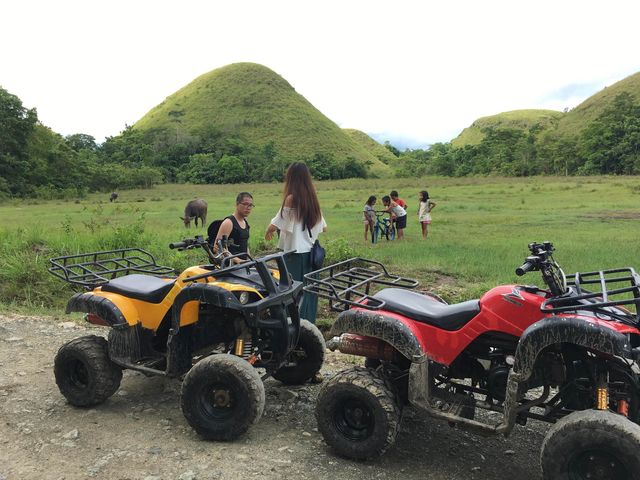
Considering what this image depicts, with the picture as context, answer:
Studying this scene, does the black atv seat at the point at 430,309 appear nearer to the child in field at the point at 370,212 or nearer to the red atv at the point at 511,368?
the red atv at the point at 511,368

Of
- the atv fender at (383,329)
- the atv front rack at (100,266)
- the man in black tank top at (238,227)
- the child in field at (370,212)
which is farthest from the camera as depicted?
the child in field at (370,212)

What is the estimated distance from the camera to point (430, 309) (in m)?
3.86

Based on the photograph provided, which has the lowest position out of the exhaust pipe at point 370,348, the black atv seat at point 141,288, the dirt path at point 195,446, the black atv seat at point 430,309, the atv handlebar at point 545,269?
the dirt path at point 195,446

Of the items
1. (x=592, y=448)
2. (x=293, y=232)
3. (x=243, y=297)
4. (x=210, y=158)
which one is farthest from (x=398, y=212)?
(x=210, y=158)

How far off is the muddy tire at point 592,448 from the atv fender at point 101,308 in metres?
3.29

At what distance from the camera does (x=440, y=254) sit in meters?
11.9

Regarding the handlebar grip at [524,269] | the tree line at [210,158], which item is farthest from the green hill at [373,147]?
the handlebar grip at [524,269]

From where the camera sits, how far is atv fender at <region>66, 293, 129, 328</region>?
14.3 feet

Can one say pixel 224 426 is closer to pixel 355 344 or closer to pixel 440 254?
pixel 355 344

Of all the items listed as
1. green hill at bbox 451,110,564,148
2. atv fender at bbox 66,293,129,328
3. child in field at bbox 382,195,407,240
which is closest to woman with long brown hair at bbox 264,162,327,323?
atv fender at bbox 66,293,129,328

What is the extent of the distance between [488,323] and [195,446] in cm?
229

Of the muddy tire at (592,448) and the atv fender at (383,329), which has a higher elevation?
the atv fender at (383,329)

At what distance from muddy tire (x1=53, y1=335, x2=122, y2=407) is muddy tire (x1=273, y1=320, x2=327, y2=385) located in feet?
4.88

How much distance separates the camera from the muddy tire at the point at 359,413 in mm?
3592
